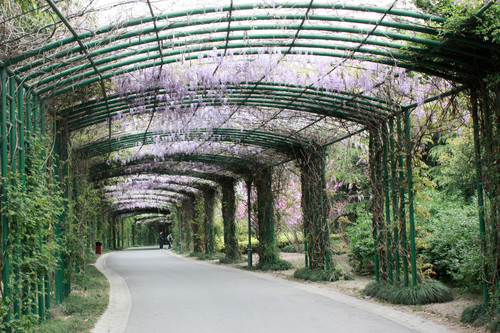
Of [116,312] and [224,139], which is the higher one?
[224,139]

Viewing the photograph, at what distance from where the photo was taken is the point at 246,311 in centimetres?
696

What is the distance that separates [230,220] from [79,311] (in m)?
10.3

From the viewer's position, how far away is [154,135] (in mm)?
11461

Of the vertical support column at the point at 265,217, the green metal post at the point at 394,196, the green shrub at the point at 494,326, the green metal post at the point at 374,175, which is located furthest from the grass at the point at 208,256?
the green shrub at the point at 494,326

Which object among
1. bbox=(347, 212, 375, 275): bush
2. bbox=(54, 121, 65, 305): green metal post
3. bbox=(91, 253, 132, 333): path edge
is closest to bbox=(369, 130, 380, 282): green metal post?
bbox=(347, 212, 375, 275): bush

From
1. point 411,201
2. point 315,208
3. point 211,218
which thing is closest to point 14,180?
point 411,201

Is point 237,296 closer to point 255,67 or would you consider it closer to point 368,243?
point 368,243

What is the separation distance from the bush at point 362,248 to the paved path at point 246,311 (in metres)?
1.73

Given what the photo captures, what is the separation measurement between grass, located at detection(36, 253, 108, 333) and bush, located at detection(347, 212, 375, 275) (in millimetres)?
5555

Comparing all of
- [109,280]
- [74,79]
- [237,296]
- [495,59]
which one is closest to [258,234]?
[109,280]

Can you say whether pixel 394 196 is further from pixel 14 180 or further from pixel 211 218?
pixel 211 218

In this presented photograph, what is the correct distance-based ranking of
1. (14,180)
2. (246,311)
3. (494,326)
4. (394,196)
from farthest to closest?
(394,196) → (246,311) → (494,326) → (14,180)

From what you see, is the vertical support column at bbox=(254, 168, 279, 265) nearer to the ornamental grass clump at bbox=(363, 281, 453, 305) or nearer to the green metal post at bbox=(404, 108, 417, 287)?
the ornamental grass clump at bbox=(363, 281, 453, 305)

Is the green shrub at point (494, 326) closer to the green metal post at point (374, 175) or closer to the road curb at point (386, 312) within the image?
the road curb at point (386, 312)
